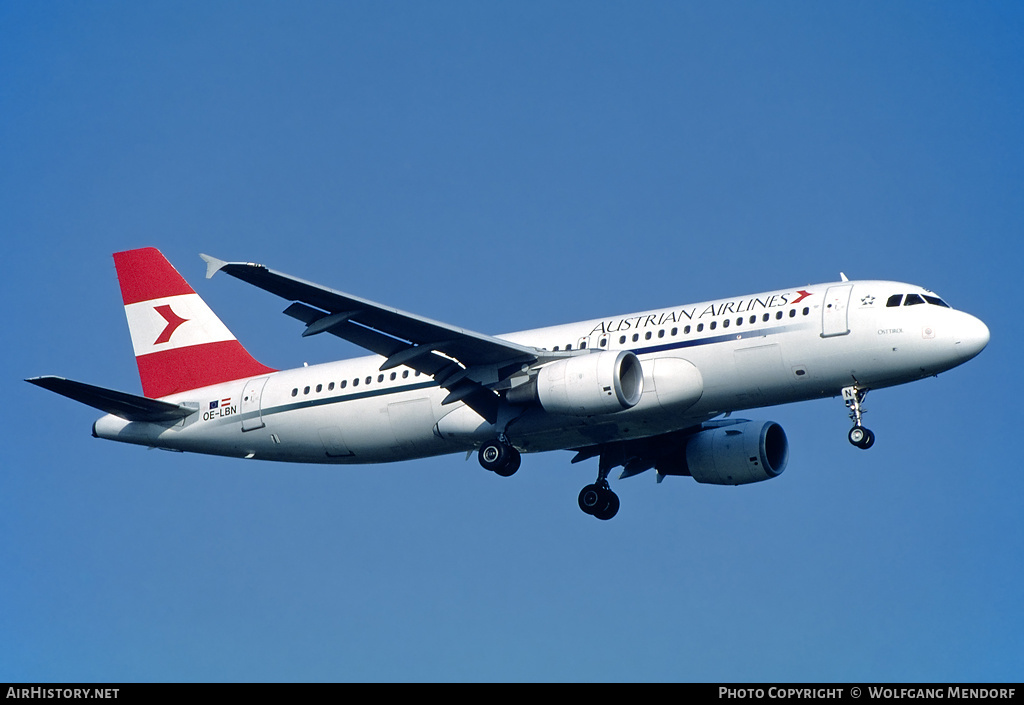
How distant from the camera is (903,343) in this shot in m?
32.5

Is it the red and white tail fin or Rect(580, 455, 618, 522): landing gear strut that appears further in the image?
the red and white tail fin

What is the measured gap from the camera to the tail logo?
4231 centimetres

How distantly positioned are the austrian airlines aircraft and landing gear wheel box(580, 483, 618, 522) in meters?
0.04

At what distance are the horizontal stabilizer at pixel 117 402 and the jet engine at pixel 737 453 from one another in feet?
48.2

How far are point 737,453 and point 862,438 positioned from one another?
5969 mm

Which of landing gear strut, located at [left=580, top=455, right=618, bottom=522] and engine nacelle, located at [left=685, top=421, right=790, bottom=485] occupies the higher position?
engine nacelle, located at [left=685, top=421, right=790, bottom=485]

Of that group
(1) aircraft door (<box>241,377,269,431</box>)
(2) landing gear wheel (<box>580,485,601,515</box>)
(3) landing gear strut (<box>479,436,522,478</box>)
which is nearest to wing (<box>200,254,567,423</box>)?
(3) landing gear strut (<box>479,436,522,478</box>)

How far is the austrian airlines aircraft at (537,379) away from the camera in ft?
108

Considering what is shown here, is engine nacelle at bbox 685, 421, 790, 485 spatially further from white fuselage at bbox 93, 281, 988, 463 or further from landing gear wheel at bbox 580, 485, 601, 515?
white fuselage at bbox 93, 281, 988, 463

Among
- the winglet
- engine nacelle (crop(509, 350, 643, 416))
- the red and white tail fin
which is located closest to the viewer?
the winglet

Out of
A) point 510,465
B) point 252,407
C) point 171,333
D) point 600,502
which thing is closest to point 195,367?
point 171,333

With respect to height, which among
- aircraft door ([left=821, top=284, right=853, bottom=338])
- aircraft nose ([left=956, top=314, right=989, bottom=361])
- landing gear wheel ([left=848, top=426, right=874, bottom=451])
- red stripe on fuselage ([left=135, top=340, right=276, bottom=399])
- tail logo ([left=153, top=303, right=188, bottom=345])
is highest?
tail logo ([left=153, top=303, right=188, bottom=345])

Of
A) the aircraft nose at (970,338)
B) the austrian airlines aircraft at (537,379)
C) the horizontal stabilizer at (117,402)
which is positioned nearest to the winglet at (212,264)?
the austrian airlines aircraft at (537,379)

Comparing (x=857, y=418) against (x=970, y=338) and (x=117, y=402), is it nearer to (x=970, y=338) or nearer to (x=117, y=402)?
(x=970, y=338)
